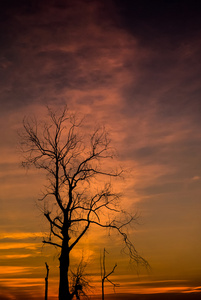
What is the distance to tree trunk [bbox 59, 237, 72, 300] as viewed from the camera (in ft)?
70.6

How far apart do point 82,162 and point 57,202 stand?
2.98m

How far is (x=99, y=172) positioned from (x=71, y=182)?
195 centimetres

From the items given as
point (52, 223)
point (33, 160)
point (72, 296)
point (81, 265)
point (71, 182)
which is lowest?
point (72, 296)

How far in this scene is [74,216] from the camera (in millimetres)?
23078

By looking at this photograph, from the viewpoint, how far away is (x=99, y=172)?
24031mm

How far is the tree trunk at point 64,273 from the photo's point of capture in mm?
21516

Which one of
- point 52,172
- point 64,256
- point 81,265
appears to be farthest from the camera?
point 81,265

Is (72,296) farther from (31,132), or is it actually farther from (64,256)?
(31,132)

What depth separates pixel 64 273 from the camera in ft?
71.7

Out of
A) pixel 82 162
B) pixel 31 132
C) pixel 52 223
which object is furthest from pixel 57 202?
pixel 31 132

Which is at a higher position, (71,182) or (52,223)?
(71,182)

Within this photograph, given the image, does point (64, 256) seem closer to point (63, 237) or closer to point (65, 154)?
point (63, 237)

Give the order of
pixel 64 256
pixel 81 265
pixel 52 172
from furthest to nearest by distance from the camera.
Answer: pixel 81 265
pixel 52 172
pixel 64 256

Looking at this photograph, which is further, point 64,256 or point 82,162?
point 82,162
